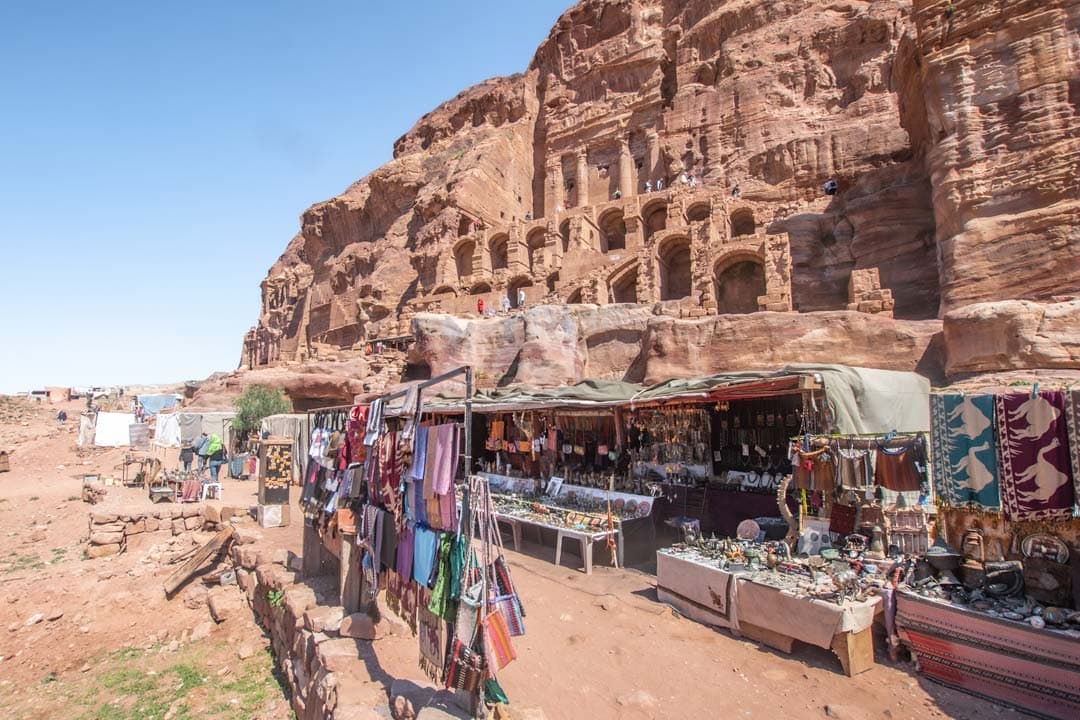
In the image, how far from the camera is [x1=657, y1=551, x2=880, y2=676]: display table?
4.75 metres

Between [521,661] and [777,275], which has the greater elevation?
[777,275]

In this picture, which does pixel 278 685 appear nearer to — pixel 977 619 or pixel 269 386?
pixel 977 619

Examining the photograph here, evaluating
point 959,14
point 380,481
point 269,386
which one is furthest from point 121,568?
point 959,14

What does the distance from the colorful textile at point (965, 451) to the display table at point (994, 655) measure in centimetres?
109

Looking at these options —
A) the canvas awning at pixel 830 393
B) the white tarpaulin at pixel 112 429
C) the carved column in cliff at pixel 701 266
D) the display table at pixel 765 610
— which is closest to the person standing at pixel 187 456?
the white tarpaulin at pixel 112 429

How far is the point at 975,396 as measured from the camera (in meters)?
5.12

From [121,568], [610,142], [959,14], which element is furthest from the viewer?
[610,142]

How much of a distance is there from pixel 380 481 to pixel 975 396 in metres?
5.62

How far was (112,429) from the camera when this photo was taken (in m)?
23.9

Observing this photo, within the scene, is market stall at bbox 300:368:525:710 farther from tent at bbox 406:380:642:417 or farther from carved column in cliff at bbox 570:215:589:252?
carved column in cliff at bbox 570:215:589:252

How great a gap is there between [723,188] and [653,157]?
9590 millimetres

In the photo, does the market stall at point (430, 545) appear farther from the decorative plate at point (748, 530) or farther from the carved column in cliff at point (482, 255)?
the carved column in cliff at point (482, 255)

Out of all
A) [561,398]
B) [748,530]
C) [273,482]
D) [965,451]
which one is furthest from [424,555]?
[273,482]

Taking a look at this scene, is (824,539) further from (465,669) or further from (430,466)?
(430,466)
